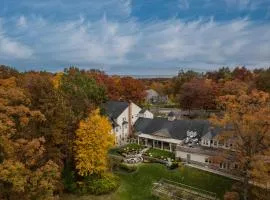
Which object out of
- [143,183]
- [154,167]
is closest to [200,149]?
[154,167]

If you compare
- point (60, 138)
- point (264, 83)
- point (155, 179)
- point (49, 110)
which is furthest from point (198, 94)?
point (49, 110)

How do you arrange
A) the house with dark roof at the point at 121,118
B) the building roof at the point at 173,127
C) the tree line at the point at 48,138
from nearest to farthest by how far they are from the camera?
1. the tree line at the point at 48,138
2. the building roof at the point at 173,127
3. the house with dark roof at the point at 121,118

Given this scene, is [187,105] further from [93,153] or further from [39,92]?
[39,92]

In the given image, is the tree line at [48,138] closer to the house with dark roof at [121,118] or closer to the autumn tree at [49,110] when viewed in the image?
the autumn tree at [49,110]

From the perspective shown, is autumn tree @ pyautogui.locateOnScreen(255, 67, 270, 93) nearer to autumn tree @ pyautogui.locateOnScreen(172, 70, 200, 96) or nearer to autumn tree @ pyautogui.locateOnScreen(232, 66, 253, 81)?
autumn tree @ pyautogui.locateOnScreen(232, 66, 253, 81)

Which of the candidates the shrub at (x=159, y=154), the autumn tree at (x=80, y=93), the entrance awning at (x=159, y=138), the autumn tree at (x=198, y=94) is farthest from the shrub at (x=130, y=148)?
the autumn tree at (x=198, y=94)
